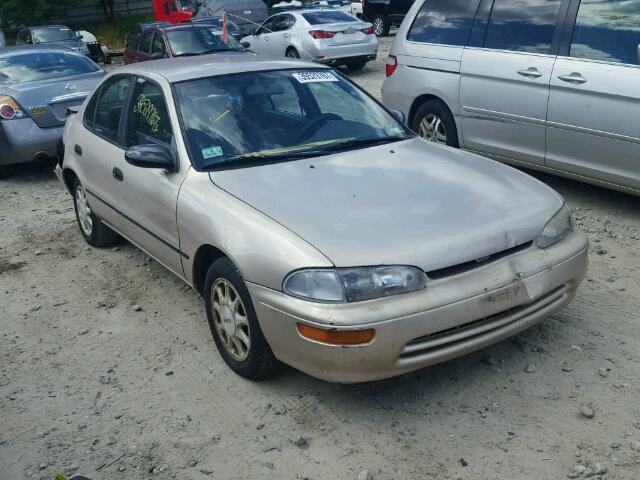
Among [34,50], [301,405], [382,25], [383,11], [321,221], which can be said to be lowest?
[382,25]

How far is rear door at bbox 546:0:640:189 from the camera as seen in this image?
5562 millimetres

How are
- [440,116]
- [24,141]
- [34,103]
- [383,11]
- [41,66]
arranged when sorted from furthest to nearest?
[383,11] < [41,66] < [34,103] < [24,141] < [440,116]

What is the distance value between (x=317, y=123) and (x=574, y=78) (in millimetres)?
2384

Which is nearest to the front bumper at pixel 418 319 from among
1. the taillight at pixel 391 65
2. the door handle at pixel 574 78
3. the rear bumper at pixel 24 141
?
the door handle at pixel 574 78

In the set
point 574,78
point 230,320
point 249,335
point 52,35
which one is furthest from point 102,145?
point 52,35

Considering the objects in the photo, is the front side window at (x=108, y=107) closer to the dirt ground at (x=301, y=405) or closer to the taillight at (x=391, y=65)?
the dirt ground at (x=301, y=405)

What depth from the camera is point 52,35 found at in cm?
2167

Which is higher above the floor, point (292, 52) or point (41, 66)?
point (41, 66)

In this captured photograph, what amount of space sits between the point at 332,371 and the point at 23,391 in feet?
5.94

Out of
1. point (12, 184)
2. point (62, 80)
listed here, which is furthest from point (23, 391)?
point (62, 80)

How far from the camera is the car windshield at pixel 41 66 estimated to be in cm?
912

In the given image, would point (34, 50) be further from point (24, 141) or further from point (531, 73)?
point (531, 73)

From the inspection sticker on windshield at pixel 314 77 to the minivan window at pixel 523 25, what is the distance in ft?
6.93

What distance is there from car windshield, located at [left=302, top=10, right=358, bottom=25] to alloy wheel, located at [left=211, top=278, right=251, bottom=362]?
42.7ft
